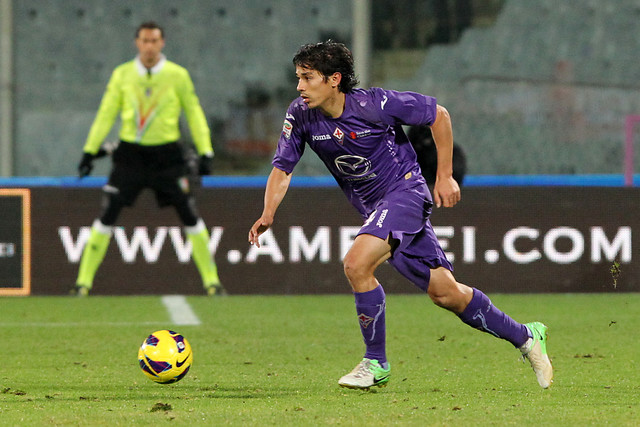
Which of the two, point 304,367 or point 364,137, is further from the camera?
point 304,367

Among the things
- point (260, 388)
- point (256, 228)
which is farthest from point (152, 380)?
point (256, 228)

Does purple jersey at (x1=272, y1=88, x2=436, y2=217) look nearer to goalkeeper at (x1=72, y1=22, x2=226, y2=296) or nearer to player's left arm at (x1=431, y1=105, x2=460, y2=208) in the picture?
player's left arm at (x1=431, y1=105, x2=460, y2=208)

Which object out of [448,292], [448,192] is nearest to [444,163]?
[448,192]

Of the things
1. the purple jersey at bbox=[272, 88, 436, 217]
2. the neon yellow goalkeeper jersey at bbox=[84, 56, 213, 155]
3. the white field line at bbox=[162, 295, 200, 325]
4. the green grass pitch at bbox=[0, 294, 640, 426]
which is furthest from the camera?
the neon yellow goalkeeper jersey at bbox=[84, 56, 213, 155]

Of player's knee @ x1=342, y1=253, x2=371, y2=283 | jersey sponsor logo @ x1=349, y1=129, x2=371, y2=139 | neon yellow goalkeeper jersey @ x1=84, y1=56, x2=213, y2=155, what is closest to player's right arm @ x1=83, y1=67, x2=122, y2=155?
neon yellow goalkeeper jersey @ x1=84, y1=56, x2=213, y2=155

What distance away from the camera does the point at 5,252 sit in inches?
399

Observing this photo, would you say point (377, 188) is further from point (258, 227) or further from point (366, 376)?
point (366, 376)

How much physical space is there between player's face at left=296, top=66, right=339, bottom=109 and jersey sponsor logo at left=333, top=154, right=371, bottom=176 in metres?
0.28

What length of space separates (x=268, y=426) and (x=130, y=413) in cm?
62

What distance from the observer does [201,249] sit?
1005cm

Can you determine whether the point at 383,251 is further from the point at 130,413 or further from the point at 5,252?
the point at 5,252

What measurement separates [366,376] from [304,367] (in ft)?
2.96

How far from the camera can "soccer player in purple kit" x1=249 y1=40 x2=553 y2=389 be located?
17.4 ft

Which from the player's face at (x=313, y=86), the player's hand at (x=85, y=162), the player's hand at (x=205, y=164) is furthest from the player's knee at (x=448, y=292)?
the player's hand at (x=85, y=162)
